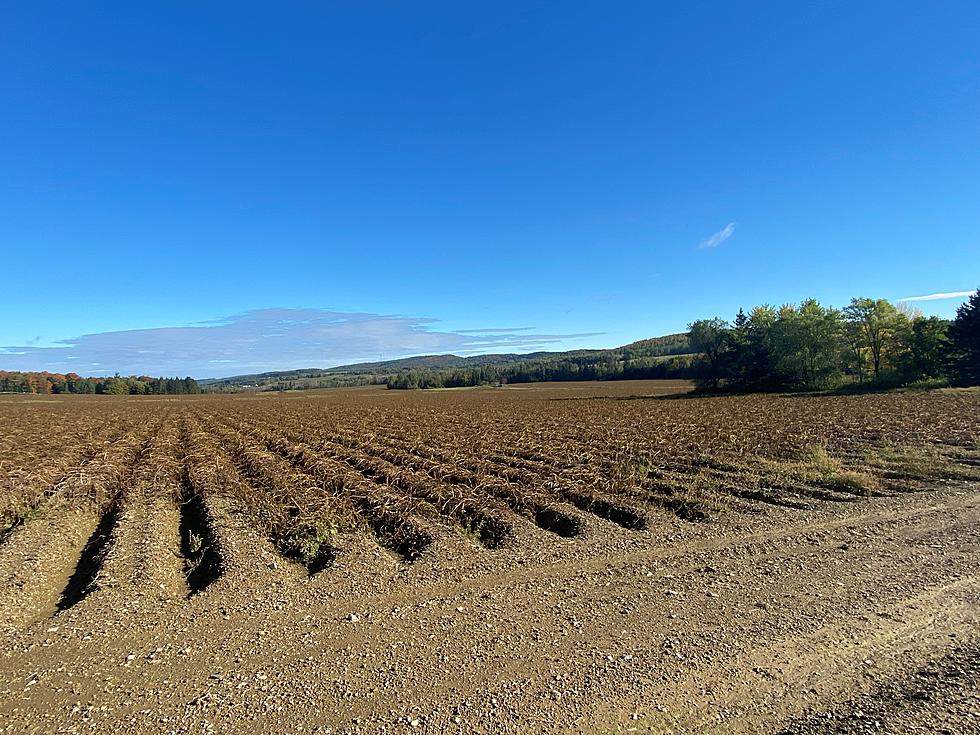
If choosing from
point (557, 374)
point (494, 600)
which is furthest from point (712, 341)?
point (557, 374)

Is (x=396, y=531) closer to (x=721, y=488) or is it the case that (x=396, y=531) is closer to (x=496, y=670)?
(x=496, y=670)

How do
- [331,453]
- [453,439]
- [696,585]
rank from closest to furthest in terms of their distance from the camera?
[696,585]
[331,453]
[453,439]

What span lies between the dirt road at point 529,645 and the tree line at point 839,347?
181 feet

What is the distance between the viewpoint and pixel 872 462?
1324cm

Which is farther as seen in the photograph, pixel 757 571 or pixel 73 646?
pixel 757 571

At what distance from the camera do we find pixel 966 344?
4500cm

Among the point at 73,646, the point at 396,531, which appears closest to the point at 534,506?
the point at 396,531

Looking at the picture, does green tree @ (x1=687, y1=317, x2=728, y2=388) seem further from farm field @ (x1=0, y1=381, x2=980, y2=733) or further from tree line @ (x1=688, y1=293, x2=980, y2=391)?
farm field @ (x1=0, y1=381, x2=980, y2=733)

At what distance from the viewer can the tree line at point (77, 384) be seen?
124 metres

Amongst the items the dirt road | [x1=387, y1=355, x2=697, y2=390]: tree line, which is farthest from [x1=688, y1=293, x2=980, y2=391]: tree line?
the dirt road

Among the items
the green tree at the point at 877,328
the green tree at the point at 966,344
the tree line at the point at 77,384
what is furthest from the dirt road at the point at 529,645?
the tree line at the point at 77,384

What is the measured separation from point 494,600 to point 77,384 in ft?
537

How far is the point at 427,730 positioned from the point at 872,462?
14921 millimetres

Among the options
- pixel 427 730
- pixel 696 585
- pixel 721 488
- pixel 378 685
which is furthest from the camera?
pixel 721 488
